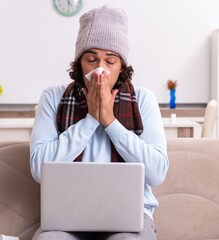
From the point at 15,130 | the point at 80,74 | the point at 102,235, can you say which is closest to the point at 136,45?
the point at 15,130

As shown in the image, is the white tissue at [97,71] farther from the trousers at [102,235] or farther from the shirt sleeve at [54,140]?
the trousers at [102,235]

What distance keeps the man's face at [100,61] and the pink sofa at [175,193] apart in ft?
1.20

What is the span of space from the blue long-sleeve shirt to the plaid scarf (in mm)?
26

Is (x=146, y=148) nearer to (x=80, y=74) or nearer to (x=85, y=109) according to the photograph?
(x=85, y=109)

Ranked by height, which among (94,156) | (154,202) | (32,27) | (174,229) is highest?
(32,27)

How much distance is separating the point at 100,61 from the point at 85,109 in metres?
0.17

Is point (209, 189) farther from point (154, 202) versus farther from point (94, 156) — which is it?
point (94, 156)

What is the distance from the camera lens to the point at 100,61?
1.96 metres

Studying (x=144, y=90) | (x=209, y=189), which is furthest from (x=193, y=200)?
(x=144, y=90)

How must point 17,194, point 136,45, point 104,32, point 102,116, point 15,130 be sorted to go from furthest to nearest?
point 136,45, point 15,130, point 17,194, point 104,32, point 102,116

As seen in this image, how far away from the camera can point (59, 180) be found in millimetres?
1619

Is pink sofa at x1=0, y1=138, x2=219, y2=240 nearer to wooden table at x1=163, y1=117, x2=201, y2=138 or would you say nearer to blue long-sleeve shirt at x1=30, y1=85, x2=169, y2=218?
blue long-sleeve shirt at x1=30, y1=85, x2=169, y2=218

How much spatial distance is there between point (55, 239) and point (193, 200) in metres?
0.68

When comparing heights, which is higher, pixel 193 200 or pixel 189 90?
pixel 189 90
